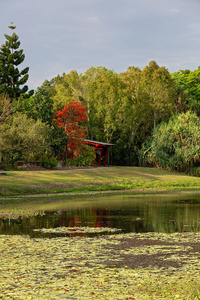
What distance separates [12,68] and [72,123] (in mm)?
20792

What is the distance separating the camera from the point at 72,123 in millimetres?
50594

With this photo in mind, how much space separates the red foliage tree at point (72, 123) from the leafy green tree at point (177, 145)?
9510 millimetres

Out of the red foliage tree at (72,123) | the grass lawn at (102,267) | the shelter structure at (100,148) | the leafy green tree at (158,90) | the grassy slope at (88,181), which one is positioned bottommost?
the grass lawn at (102,267)

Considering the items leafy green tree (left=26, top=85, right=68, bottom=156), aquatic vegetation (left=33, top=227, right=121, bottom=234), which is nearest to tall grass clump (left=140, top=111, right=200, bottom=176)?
leafy green tree (left=26, top=85, right=68, bottom=156)

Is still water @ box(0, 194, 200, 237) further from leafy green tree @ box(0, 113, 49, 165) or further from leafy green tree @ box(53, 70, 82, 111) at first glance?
leafy green tree @ box(53, 70, 82, 111)

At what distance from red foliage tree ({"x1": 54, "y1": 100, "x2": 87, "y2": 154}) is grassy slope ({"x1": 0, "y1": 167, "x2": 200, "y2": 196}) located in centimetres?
709

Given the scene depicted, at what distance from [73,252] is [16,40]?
60696mm

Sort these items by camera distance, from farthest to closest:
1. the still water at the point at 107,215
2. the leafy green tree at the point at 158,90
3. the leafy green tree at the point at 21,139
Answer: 1. the leafy green tree at the point at 158,90
2. the leafy green tree at the point at 21,139
3. the still water at the point at 107,215

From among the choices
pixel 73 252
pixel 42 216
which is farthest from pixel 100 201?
pixel 73 252

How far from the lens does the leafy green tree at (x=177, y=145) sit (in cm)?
5016

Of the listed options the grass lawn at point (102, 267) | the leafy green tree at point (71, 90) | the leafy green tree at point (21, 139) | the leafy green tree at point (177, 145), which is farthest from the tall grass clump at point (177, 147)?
the grass lawn at point (102, 267)

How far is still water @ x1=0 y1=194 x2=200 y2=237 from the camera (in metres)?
16.0

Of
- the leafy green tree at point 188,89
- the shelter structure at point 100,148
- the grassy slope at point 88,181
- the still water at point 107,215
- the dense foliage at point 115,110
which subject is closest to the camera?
the still water at point 107,215

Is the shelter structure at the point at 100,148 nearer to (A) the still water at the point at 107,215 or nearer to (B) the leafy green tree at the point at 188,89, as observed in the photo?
(B) the leafy green tree at the point at 188,89
